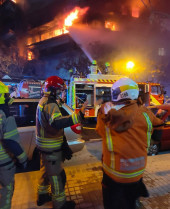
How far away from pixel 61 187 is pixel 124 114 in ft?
5.14

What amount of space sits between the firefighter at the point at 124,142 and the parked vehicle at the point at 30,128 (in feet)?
7.17

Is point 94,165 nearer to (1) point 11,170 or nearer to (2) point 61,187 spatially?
(2) point 61,187

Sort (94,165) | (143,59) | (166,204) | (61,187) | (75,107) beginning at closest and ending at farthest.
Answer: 1. (61,187)
2. (166,204)
3. (94,165)
4. (75,107)
5. (143,59)

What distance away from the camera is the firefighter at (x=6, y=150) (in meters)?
1.89

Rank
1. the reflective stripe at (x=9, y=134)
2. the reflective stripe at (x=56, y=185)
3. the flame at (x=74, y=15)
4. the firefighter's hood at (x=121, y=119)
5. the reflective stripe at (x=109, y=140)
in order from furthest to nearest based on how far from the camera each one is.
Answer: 1. the flame at (x=74, y=15)
2. the reflective stripe at (x=56, y=185)
3. the reflective stripe at (x=9, y=134)
4. the reflective stripe at (x=109, y=140)
5. the firefighter's hood at (x=121, y=119)

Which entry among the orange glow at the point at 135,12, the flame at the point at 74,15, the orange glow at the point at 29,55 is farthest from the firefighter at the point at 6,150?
the orange glow at the point at 135,12

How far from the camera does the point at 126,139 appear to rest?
1.45m

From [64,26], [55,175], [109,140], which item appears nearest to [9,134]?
[55,175]

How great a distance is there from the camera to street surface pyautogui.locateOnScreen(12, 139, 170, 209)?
2.53m

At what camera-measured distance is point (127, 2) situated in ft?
90.2

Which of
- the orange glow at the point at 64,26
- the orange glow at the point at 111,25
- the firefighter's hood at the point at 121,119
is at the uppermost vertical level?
the orange glow at the point at 64,26

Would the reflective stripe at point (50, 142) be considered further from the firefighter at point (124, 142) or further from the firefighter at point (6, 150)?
the firefighter at point (124, 142)

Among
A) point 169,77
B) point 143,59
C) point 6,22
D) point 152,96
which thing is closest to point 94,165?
point 152,96

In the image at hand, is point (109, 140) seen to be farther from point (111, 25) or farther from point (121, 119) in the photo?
point (111, 25)
